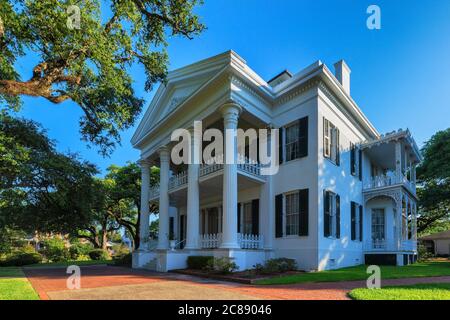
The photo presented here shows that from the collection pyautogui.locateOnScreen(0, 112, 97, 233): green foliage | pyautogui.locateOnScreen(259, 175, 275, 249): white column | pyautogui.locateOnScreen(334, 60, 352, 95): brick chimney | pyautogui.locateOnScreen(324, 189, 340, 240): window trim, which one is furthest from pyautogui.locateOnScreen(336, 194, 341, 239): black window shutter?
pyautogui.locateOnScreen(0, 112, 97, 233): green foliage

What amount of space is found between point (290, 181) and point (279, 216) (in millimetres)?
1587

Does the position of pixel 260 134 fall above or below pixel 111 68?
below

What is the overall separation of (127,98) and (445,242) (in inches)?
1812

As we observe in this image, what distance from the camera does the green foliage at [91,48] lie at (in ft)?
31.7

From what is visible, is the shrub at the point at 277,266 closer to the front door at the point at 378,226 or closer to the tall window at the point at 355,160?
the tall window at the point at 355,160

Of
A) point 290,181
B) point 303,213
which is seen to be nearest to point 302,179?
point 290,181

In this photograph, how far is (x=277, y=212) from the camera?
588 inches

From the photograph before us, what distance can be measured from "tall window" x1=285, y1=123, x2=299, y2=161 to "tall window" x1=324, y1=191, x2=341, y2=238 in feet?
7.13

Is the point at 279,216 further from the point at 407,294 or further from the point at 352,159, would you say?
the point at 407,294

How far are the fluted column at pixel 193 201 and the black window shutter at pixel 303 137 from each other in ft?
16.0

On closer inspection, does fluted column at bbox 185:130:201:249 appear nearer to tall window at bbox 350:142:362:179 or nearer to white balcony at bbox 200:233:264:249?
white balcony at bbox 200:233:264:249
